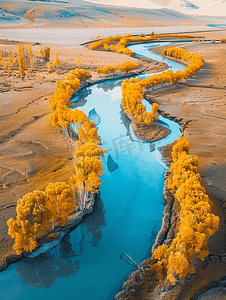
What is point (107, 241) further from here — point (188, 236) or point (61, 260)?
point (188, 236)

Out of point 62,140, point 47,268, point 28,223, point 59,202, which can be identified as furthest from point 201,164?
point 28,223

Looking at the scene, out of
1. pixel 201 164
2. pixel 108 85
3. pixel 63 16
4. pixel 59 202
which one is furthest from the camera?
pixel 63 16

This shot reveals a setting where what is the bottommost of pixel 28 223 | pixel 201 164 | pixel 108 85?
pixel 28 223

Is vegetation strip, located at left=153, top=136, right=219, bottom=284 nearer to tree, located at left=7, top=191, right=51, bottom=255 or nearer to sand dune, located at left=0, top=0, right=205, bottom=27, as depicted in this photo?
tree, located at left=7, top=191, right=51, bottom=255

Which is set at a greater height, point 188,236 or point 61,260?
point 188,236

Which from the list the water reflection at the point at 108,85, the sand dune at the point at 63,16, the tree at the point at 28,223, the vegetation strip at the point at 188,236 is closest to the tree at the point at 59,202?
the tree at the point at 28,223

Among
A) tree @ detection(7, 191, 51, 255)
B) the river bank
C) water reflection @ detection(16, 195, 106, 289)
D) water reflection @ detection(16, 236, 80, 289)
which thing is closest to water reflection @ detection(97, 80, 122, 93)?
the river bank

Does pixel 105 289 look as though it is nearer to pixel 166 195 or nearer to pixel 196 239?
pixel 196 239

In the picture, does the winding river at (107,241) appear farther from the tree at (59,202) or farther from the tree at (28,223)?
the tree at (59,202)

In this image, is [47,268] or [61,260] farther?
[61,260]
